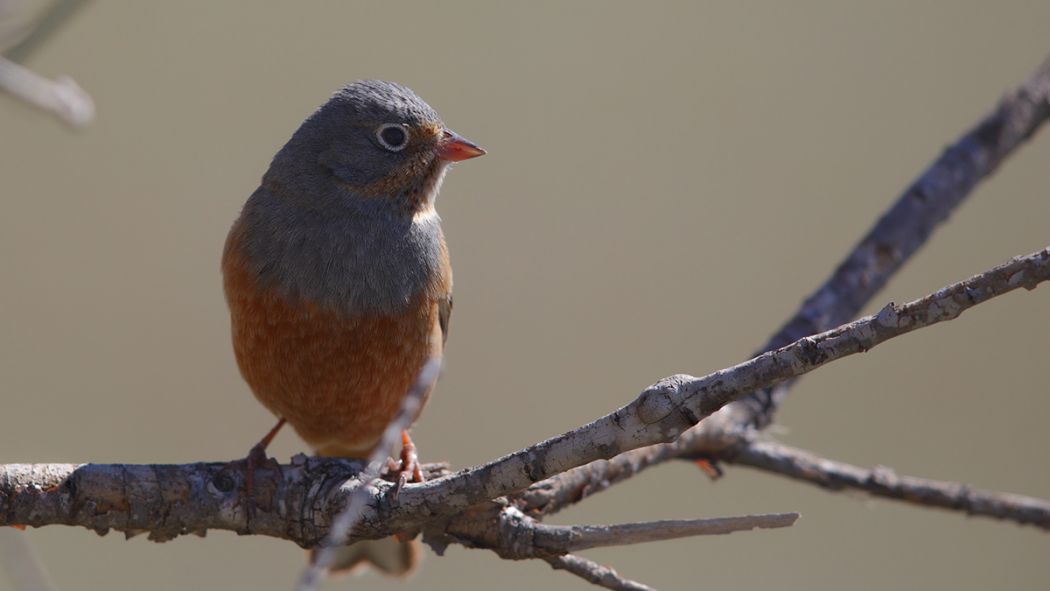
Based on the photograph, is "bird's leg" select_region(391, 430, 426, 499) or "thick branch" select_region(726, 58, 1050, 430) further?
"thick branch" select_region(726, 58, 1050, 430)

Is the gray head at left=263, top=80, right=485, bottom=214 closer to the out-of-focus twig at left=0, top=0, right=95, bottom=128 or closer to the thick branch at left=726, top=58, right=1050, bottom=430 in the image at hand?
the thick branch at left=726, top=58, right=1050, bottom=430

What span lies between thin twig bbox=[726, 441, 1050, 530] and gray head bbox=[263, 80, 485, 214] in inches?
72.5

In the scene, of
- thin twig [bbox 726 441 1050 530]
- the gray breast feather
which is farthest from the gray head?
thin twig [bbox 726 441 1050 530]

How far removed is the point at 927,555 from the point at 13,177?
802 centimetres

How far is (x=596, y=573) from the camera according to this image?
332cm

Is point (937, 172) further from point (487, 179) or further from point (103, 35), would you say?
point (103, 35)

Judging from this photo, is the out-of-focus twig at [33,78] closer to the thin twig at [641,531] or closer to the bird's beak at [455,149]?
the thin twig at [641,531]

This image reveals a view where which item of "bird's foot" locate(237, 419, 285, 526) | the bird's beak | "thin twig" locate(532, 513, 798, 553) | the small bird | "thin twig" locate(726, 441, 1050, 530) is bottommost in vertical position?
"thin twig" locate(532, 513, 798, 553)

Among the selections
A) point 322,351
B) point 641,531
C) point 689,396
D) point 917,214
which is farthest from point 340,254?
point 917,214

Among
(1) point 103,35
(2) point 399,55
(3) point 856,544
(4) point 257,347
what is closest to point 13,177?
(1) point 103,35

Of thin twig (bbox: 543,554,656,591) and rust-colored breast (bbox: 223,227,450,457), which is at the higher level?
rust-colored breast (bbox: 223,227,450,457)

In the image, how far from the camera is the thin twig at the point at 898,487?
4621 mm

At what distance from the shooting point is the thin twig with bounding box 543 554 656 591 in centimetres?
327

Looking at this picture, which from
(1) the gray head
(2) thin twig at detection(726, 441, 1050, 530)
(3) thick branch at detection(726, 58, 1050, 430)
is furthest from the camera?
(3) thick branch at detection(726, 58, 1050, 430)
